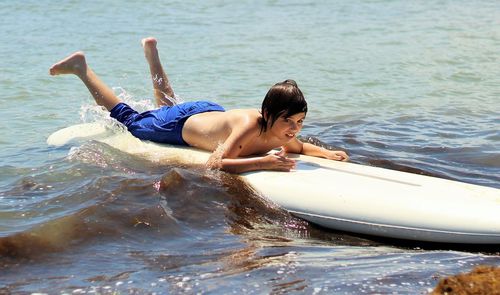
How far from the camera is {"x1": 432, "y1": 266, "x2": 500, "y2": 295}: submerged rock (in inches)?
113

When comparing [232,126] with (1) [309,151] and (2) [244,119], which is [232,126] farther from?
(1) [309,151]

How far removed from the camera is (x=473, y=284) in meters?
2.92

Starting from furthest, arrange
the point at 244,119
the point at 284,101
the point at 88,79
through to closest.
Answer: the point at 88,79
the point at 244,119
the point at 284,101

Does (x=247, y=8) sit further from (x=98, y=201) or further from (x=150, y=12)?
(x=98, y=201)

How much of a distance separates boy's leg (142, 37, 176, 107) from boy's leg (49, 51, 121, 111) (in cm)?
43

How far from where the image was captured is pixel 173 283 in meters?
3.55

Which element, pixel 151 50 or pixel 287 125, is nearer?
pixel 287 125

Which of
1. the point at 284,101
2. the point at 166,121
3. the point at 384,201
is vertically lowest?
the point at 384,201

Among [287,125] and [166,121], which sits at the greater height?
[287,125]

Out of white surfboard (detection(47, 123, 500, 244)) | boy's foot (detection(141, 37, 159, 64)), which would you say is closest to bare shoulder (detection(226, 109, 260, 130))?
white surfboard (detection(47, 123, 500, 244))

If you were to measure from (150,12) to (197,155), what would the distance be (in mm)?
10312

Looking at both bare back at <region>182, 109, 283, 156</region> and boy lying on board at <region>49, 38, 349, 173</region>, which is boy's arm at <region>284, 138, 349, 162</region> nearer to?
boy lying on board at <region>49, 38, 349, 173</region>

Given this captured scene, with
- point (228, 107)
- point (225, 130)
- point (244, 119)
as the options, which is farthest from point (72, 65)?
point (228, 107)

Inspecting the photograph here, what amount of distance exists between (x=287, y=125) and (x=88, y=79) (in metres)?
2.19
